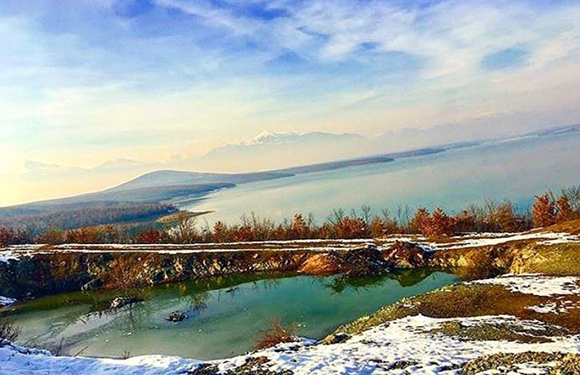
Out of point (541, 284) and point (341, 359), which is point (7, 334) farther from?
point (541, 284)

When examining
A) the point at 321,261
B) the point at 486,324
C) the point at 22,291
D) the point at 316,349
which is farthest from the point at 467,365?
the point at 22,291

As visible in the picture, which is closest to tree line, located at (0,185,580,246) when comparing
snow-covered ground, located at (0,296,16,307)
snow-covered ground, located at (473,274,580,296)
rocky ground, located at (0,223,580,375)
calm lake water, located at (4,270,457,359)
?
rocky ground, located at (0,223,580,375)

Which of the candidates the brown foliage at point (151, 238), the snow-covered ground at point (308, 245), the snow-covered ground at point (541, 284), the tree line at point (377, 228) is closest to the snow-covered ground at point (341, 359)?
the snow-covered ground at point (541, 284)

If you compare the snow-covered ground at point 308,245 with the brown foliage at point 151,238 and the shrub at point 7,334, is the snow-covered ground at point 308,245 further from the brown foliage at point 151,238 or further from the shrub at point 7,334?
the shrub at point 7,334

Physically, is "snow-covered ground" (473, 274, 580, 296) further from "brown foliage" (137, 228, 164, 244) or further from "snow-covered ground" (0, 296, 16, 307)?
"brown foliage" (137, 228, 164, 244)

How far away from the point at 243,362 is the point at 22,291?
47.5 meters

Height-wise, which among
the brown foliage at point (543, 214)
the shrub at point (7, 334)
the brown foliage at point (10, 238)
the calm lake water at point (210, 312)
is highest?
the brown foliage at point (10, 238)

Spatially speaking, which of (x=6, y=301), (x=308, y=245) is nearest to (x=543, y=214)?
(x=308, y=245)

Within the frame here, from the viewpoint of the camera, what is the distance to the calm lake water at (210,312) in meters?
30.7

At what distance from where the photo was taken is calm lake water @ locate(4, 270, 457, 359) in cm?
3072

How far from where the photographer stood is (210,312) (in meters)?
37.8

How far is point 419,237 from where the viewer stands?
53.1 meters

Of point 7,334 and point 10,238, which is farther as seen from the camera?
point 10,238

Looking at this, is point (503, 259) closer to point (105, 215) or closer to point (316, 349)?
point (316, 349)
